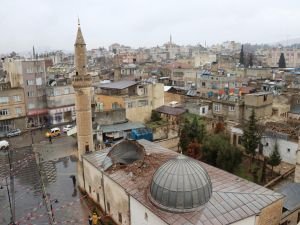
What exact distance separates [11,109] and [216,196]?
3649 centimetres

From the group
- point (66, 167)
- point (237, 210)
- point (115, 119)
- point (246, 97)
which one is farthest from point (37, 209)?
point (246, 97)

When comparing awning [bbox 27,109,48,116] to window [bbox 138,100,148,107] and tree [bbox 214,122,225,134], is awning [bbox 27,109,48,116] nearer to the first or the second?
window [bbox 138,100,148,107]

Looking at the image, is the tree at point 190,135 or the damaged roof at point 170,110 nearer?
the tree at point 190,135

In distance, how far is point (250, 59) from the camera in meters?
111

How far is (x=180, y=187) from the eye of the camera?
15.1 metres

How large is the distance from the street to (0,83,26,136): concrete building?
4.88m

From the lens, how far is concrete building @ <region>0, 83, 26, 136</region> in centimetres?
4312

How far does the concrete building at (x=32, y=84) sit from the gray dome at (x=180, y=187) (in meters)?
34.9

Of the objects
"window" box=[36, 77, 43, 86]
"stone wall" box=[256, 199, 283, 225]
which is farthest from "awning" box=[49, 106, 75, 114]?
"stone wall" box=[256, 199, 283, 225]

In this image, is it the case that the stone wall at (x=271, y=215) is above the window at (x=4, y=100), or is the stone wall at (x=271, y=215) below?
below

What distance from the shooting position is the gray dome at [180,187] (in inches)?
589

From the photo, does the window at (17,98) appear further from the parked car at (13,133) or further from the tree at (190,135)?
the tree at (190,135)

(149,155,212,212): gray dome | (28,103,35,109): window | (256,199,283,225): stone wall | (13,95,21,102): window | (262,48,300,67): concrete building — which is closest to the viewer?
(149,155,212,212): gray dome

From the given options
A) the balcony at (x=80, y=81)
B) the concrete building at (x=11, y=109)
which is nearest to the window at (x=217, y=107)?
the balcony at (x=80, y=81)
